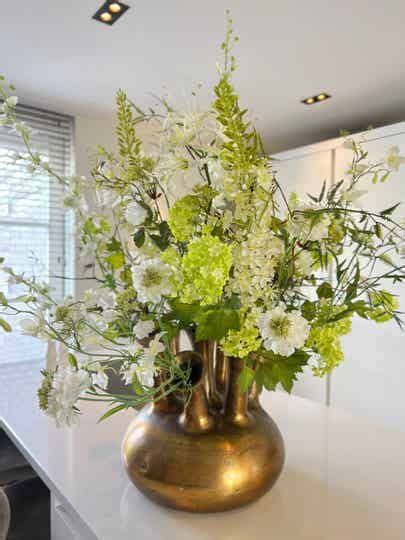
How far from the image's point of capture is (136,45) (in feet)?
6.88

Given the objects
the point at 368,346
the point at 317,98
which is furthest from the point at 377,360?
the point at 317,98

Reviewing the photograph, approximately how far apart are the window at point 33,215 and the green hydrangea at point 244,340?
7.92ft

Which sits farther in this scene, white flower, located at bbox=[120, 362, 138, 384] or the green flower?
the green flower

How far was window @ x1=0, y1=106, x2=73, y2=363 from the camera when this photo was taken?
2.88m

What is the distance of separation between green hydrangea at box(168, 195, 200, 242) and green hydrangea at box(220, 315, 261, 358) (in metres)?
0.16

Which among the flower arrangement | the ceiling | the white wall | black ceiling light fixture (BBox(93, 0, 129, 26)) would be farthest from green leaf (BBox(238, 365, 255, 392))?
the white wall

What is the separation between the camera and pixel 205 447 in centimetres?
74

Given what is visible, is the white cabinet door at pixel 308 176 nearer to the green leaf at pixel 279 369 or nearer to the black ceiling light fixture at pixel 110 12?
the black ceiling light fixture at pixel 110 12

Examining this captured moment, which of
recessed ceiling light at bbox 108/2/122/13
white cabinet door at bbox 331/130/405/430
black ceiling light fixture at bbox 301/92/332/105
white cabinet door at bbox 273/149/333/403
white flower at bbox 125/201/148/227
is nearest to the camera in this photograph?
white flower at bbox 125/201/148/227

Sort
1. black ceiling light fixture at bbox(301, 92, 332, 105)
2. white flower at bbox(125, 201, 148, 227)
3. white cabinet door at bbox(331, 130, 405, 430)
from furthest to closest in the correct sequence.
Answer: white cabinet door at bbox(331, 130, 405, 430), black ceiling light fixture at bbox(301, 92, 332, 105), white flower at bbox(125, 201, 148, 227)

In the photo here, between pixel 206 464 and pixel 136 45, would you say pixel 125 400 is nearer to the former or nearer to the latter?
pixel 206 464

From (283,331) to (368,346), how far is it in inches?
106

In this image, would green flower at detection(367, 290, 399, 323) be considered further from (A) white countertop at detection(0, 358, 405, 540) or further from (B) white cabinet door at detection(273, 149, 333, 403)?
(B) white cabinet door at detection(273, 149, 333, 403)

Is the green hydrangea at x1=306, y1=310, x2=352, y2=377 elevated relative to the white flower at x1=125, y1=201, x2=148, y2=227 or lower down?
lower down
